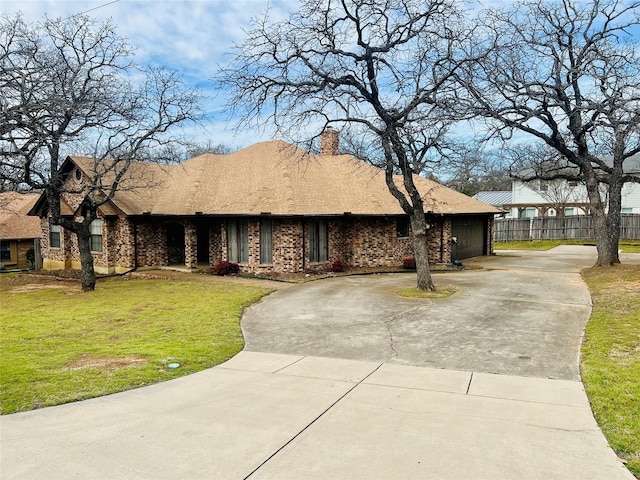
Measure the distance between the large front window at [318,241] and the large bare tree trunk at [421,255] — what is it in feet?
18.0

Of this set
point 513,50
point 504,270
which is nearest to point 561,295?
point 504,270

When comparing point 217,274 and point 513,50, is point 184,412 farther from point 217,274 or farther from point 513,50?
point 513,50

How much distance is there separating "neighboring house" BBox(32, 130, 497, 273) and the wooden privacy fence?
15020 mm

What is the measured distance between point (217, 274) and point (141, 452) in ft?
46.4

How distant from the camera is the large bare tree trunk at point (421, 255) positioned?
44.4ft

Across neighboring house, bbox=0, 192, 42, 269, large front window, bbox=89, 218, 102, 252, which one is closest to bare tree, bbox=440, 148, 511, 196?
large front window, bbox=89, 218, 102, 252

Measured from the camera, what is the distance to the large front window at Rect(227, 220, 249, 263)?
18.5 meters

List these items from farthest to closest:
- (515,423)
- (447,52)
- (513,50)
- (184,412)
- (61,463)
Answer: (513,50) → (447,52) → (184,412) → (515,423) → (61,463)

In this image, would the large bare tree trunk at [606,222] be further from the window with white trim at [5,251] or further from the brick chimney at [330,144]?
the window with white trim at [5,251]

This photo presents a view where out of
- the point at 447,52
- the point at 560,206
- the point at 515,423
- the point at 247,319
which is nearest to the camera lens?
the point at 515,423

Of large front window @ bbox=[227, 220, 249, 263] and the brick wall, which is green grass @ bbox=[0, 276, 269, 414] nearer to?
large front window @ bbox=[227, 220, 249, 263]

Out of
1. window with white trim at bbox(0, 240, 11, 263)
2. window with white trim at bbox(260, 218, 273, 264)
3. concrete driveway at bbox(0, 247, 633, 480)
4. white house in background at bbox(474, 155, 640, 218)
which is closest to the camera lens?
concrete driveway at bbox(0, 247, 633, 480)

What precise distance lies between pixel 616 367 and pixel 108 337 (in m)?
8.69

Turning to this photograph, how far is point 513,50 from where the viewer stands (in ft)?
51.6
